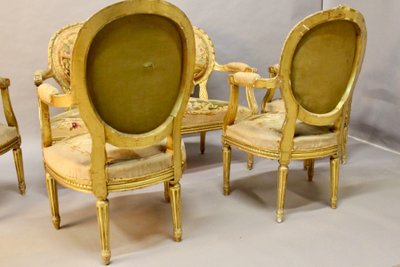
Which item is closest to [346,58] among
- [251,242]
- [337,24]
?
[337,24]

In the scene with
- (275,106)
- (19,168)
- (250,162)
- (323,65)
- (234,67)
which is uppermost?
(323,65)

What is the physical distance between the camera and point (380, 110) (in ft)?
12.9

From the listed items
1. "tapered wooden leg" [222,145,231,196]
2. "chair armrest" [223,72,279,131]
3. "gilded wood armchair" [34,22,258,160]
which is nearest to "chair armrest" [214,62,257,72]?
"gilded wood armchair" [34,22,258,160]

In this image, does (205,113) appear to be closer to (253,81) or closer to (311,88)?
(253,81)

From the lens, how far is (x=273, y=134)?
8.20 ft

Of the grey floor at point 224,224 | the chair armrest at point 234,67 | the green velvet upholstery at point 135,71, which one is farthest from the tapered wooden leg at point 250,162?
the green velvet upholstery at point 135,71

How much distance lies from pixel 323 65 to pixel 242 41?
1.84m

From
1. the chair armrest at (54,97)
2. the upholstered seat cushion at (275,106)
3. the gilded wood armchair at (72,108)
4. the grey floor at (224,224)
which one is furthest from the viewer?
the upholstered seat cushion at (275,106)

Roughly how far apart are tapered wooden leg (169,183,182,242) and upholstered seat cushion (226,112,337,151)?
53 centimetres

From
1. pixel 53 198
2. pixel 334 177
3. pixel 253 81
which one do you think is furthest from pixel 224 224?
pixel 53 198

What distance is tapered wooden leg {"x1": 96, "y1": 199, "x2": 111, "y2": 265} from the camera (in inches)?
81.1

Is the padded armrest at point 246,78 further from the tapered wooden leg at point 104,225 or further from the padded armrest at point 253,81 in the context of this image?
the tapered wooden leg at point 104,225

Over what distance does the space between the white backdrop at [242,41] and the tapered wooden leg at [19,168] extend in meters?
0.94

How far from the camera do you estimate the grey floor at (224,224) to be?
2.21 m
